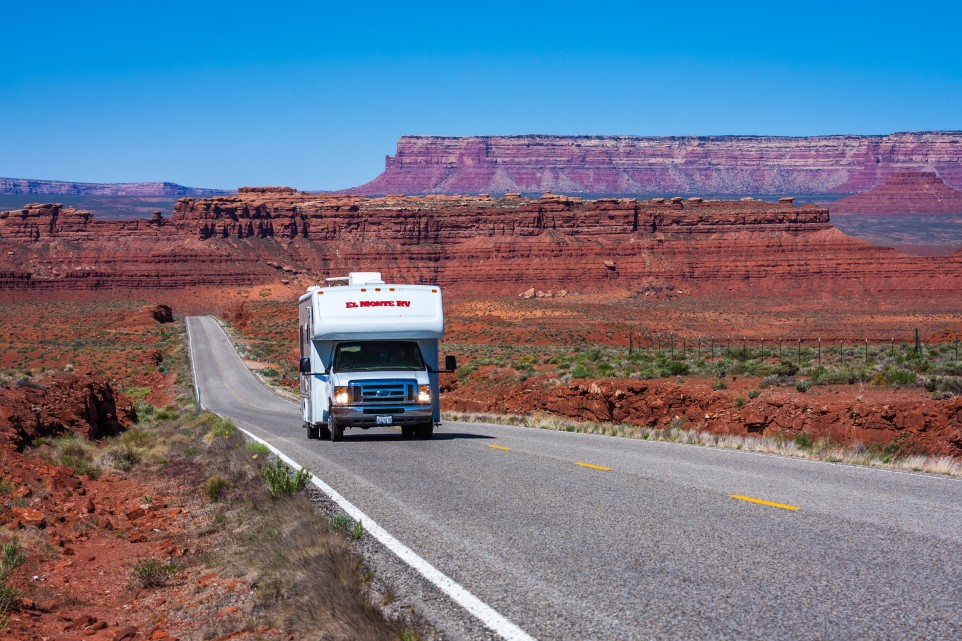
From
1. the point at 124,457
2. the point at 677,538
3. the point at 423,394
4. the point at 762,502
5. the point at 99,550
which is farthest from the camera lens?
the point at 423,394

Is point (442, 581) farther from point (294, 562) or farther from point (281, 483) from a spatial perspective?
point (281, 483)

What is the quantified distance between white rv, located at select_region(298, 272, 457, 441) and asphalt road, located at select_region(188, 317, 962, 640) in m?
2.81

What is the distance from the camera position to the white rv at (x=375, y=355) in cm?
1955

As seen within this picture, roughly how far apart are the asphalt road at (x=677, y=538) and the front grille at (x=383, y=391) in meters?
2.77

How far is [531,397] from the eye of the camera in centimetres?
3441

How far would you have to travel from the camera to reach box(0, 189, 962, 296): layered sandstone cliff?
462 feet

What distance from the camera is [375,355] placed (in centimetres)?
2011

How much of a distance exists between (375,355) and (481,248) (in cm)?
13145

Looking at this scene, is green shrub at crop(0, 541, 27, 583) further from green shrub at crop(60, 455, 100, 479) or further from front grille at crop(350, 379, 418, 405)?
front grille at crop(350, 379, 418, 405)

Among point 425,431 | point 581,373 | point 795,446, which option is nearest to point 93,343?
point 581,373

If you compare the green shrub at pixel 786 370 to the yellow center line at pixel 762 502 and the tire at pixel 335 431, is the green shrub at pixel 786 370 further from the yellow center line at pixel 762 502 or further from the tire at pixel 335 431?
the yellow center line at pixel 762 502

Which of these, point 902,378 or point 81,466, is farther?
point 902,378

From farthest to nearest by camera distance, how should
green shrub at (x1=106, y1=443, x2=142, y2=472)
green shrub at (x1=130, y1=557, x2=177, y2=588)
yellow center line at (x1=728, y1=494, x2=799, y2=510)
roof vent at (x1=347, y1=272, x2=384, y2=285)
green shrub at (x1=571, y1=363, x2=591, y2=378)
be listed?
Answer: 1. green shrub at (x1=571, y1=363, x2=591, y2=378)
2. roof vent at (x1=347, y1=272, x2=384, y2=285)
3. green shrub at (x1=106, y1=443, x2=142, y2=472)
4. yellow center line at (x1=728, y1=494, x2=799, y2=510)
5. green shrub at (x1=130, y1=557, x2=177, y2=588)

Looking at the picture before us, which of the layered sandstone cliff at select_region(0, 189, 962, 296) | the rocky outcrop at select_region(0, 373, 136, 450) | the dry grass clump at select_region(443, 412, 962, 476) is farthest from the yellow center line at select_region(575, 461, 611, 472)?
the layered sandstone cliff at select_region(0, 189, 962, 296)
